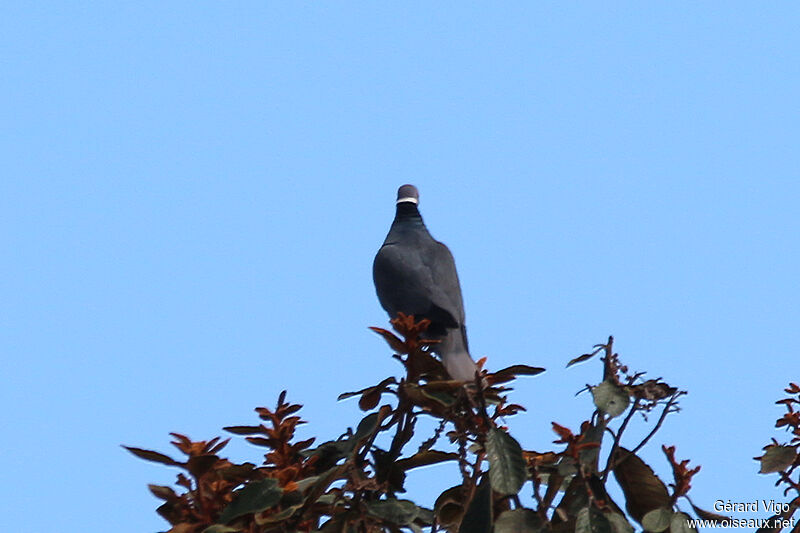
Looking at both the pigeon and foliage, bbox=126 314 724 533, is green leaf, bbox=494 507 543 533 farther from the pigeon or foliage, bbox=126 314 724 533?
the pigeon

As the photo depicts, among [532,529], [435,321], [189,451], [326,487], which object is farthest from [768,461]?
[435,321]

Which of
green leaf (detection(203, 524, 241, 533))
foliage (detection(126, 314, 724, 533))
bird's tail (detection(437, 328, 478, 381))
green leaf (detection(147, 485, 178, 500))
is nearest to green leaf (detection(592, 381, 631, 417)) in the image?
foliage (detection(126, 314, 724, 533))

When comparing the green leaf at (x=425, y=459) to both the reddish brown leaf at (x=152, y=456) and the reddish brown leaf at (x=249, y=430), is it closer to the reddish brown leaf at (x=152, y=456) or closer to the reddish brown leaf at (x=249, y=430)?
the reddish brown leaf at (x=249, y=430)

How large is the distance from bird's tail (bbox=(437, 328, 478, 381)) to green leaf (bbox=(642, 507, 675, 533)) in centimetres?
194

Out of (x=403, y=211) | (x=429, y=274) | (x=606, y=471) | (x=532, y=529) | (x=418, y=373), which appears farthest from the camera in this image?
(x=403, y=211)

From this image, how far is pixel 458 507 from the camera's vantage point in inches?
107

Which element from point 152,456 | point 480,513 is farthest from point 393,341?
point 152,456

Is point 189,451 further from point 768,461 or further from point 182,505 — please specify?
point 768,461

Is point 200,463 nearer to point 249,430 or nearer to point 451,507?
point 249,430

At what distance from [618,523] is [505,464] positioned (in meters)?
0.30

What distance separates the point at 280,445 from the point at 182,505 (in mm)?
313

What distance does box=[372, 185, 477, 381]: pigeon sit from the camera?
4.86 m

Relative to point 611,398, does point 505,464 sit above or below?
below

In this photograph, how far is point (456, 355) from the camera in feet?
15.5
